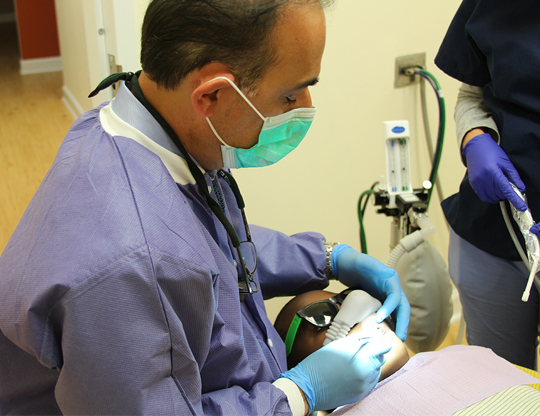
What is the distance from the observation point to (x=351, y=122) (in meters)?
1.75

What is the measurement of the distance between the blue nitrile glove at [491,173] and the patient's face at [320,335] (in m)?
0.39

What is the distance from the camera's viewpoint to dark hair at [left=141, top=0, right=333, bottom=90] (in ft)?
2.32

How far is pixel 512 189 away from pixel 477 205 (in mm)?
190

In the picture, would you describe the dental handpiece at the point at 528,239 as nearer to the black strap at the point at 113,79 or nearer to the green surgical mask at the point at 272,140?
the green surgical mask at the point at 272,140

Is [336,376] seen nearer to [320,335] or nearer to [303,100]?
[320,335]

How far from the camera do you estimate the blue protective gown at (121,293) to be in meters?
0.61

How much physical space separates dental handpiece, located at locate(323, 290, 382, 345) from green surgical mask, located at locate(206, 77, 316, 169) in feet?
1.42

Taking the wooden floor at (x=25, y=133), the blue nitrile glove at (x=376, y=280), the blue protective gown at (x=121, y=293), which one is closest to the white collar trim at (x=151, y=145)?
the blue protective gown at (x=121, y=293)

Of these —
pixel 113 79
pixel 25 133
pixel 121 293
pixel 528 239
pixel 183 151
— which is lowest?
pixel 25 133

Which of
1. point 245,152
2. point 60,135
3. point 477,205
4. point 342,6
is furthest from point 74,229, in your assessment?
point 60,135

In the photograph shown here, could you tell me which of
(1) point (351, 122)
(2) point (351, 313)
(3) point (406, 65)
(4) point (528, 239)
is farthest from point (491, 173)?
(3) point (406, 65)

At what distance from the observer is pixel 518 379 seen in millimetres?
993

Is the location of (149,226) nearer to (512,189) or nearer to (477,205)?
(512,189)

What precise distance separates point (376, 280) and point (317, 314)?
19 centimetres
